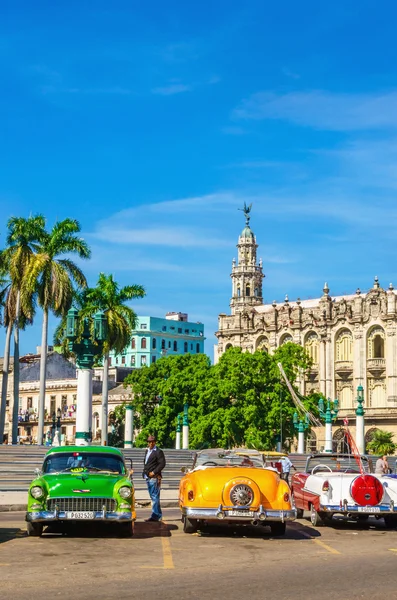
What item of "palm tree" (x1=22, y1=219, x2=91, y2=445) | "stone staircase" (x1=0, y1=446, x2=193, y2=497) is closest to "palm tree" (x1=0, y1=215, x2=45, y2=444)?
"palm tree" (x1=22, y1=219, x2=91, y2=445)

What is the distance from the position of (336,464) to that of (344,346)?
234 feet

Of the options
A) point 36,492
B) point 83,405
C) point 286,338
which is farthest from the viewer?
point 286,338

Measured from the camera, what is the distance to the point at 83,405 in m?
33.6

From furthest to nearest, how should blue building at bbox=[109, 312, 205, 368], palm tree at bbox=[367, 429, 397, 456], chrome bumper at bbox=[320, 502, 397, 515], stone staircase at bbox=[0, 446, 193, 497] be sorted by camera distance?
blue building at bbox=[109, 312, 205, 368] → palm tree at bbox=[367, 429, 397, 456] → stone staircase at bbox=[0, 446, 193, 497] → chrome bumper at bbox=[320, 502, 397, 515]

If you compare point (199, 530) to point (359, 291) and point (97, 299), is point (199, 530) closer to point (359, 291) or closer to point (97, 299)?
point (97, 299)

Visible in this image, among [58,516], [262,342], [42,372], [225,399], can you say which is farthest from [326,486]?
[262,342]

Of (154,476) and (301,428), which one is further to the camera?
(301,428)

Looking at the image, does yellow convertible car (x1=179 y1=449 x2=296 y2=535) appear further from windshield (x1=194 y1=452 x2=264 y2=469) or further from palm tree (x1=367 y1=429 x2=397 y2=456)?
palm tree (x1=367 y1=429 x2=397 y2=456)

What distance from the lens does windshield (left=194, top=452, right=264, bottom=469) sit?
58.3ft

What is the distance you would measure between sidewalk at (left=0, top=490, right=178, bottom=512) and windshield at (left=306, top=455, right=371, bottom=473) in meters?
5.86

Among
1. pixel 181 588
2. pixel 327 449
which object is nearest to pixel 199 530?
pixel 181 588

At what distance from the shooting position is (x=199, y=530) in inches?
693

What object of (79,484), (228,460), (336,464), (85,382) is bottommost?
(79,484)

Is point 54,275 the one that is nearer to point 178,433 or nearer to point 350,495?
point 178,433
